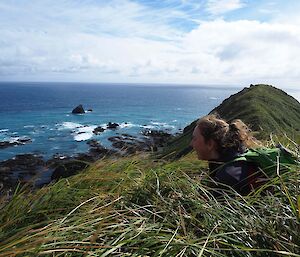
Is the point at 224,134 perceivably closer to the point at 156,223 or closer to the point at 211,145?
the point at 211,145

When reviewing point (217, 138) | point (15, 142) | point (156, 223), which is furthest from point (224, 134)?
point (15, 142)

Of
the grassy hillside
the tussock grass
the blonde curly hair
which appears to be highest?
the blonde curly hair

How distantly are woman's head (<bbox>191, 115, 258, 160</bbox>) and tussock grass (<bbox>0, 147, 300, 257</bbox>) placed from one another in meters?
0.81

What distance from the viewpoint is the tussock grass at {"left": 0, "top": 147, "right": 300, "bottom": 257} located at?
2.27 metres

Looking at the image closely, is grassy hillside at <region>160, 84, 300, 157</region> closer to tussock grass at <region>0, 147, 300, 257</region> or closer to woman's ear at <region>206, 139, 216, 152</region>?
woman's ear at <region>206, 139, 216, 152</region>

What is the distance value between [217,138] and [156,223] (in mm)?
2127

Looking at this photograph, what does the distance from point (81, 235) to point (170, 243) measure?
0.62m

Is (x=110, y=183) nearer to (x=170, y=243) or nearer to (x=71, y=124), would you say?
(x=170, y=243)

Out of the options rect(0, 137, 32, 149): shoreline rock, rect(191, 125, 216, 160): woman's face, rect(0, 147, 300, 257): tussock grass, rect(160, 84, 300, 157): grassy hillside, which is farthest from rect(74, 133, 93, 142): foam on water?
rect(0, 147, 300, 257): tussock grass

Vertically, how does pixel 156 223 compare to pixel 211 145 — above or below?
below

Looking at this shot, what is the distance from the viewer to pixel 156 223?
267 centimetres

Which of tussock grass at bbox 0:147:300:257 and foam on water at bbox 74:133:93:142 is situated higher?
tussock grass at bbox 0:147:300:257

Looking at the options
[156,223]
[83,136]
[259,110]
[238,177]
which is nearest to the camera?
[156,223]

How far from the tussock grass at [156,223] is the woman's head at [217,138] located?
0.81 meters
